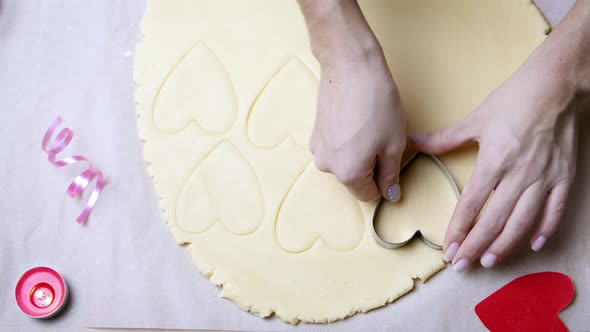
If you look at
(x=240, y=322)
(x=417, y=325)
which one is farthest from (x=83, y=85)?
(x=417, y=325)

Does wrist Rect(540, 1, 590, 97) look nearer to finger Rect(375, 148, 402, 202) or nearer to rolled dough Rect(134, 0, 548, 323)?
rolled dough Rect(134, 0, 548, 323)

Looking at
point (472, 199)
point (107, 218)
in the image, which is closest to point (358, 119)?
point (472, 199)

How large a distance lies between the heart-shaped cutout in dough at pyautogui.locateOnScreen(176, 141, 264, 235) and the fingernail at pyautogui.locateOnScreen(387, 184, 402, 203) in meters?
0.24

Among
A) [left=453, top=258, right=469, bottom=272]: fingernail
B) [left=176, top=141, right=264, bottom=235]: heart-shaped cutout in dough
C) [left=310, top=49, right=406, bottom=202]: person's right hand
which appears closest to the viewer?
[left=310, top=49, right=406, bottom=202]: person's right hand

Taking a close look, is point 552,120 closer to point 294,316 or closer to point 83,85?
point 294,316

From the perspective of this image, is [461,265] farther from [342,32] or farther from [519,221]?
[342,32]

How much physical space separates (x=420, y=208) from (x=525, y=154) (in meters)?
0.21

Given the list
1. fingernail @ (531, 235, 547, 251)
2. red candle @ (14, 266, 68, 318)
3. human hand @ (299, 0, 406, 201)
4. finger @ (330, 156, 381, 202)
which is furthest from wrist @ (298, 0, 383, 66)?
red candle @ (14, 266, 68, 318)

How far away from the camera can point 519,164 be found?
0.99 m

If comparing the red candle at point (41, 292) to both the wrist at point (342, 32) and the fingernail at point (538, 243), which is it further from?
the fingernail at point (538, 243)

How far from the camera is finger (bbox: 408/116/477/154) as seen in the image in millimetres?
1062

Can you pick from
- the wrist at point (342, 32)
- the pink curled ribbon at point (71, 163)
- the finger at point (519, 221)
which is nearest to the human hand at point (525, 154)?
the finger at point (519, 221)

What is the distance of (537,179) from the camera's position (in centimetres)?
100

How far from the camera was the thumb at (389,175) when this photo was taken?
994mm
